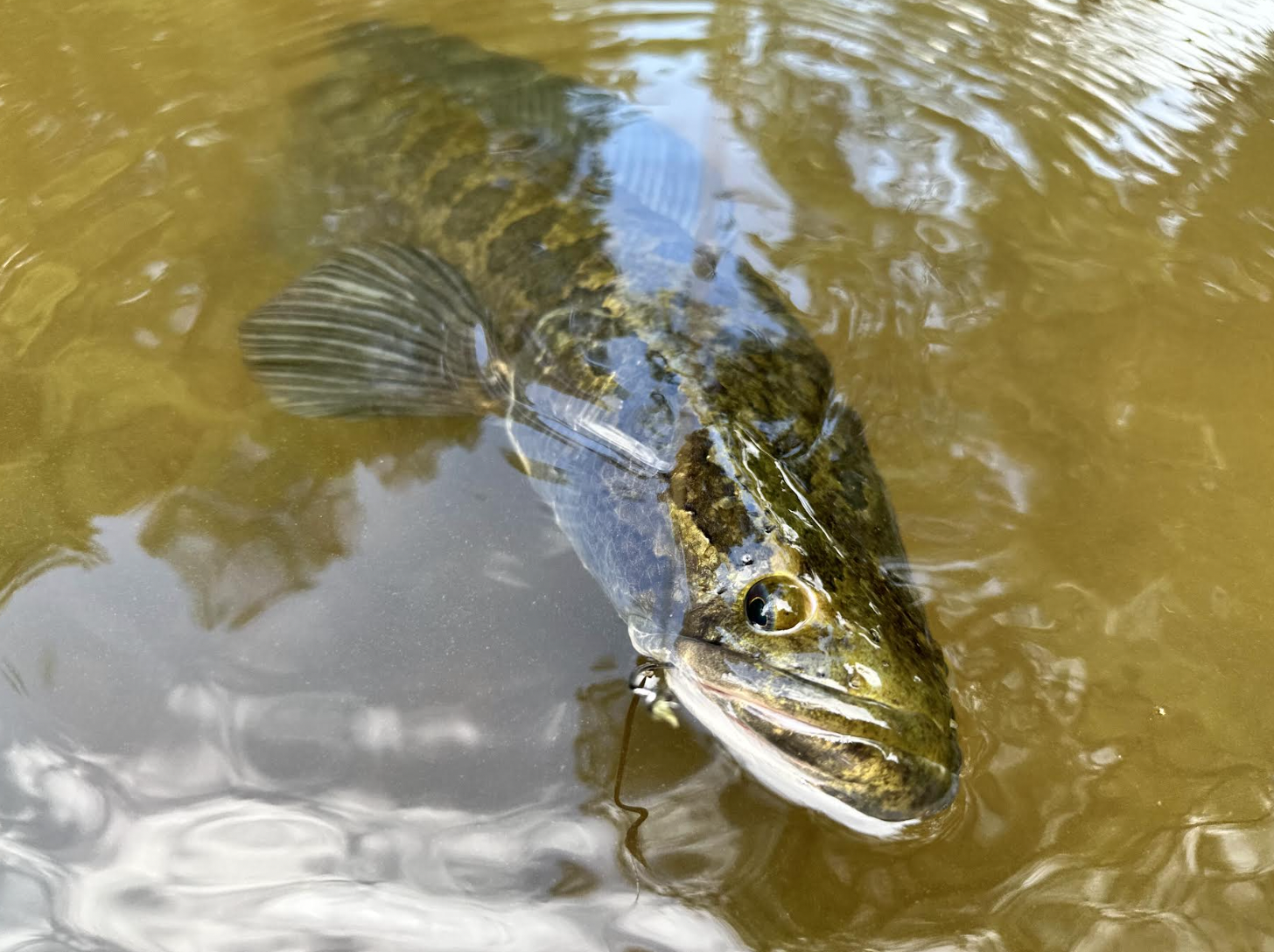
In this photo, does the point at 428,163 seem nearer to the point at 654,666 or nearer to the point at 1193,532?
the point at 654,666

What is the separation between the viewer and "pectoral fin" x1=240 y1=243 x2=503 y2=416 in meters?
2.65

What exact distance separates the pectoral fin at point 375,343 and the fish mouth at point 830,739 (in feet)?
3.91

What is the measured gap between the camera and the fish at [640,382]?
1.77 meters

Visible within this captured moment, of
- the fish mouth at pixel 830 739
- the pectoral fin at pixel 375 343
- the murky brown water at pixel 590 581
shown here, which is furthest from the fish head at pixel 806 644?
the pectoral fin at pixel 375 343

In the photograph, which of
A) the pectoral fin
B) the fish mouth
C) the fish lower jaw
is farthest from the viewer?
the pectoral fin

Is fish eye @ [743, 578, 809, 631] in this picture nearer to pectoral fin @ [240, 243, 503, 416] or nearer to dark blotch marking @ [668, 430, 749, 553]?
dark blotch marking @ [668, 430, 749, 553]

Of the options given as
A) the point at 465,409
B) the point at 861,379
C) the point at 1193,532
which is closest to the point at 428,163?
the point at 465,409

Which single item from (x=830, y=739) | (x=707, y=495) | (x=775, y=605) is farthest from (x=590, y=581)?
(x=830, y=739)

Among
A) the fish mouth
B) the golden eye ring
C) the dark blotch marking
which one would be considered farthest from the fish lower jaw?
the dark blotch marking

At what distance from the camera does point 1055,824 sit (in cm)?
196

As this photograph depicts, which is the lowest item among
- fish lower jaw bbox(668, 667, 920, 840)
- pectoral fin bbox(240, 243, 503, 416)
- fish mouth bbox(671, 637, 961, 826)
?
fish lower jaw bbox(668, 667, 920, 840)

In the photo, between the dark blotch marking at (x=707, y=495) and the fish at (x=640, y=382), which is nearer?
the fish at (x=640, y=382)

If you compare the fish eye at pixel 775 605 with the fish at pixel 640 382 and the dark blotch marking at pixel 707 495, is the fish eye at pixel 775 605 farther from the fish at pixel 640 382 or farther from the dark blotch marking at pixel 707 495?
the dark blotch marking at pixel 707 495

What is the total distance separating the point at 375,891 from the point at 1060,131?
3.58m
